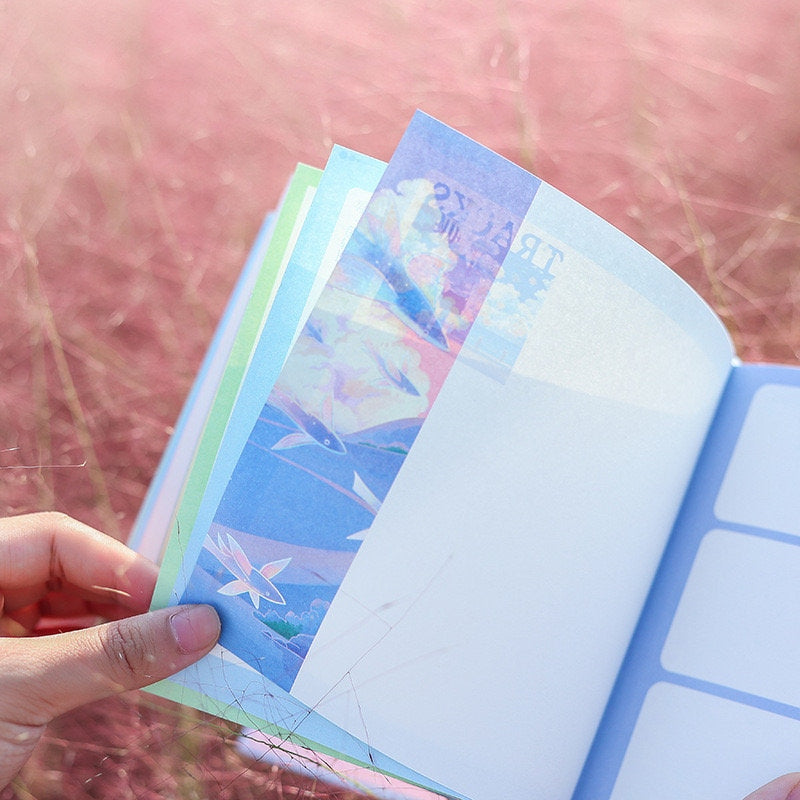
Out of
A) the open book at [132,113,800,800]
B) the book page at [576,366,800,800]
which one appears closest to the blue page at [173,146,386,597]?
the open book at [132,113,800,800]

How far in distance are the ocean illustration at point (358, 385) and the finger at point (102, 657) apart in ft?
0.13

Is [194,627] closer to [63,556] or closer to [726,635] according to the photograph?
[63,556]

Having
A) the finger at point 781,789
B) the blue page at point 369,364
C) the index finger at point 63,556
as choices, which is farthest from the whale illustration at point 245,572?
the finger at point 781,789

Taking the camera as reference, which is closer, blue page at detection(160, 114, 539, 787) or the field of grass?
blue page at detection(160, 114, 539, 787)

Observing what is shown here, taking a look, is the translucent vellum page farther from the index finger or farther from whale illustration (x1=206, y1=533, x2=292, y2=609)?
the index finger

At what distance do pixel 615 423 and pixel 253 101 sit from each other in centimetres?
52

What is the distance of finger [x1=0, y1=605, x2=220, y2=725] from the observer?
16.6 inches

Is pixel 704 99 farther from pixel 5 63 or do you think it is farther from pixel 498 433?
pixel 5 63

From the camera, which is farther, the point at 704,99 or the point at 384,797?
the point at 704,99

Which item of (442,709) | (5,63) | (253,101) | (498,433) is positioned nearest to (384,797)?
(442,709)

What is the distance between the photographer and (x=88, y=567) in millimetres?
557

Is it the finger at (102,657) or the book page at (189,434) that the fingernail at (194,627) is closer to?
the finger at (102,657)

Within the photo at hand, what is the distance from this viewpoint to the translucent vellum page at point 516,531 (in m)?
0.42

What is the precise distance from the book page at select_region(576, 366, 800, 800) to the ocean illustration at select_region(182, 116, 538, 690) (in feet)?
0.62
